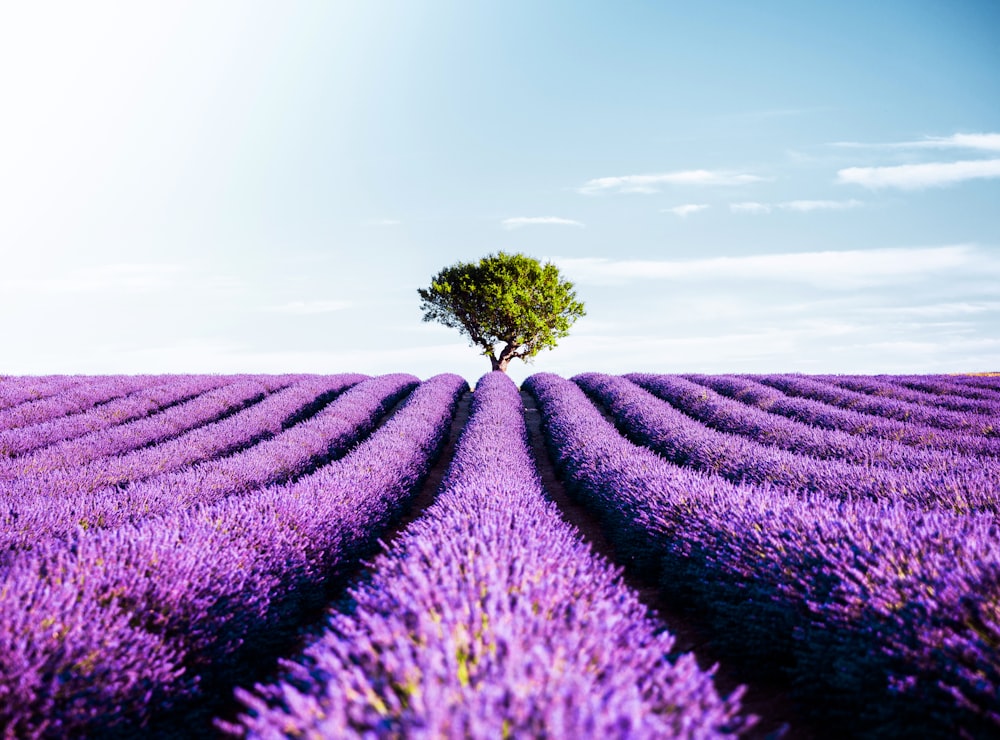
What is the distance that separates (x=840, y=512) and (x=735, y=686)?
1.25 m

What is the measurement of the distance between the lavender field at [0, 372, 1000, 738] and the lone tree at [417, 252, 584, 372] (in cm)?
1909

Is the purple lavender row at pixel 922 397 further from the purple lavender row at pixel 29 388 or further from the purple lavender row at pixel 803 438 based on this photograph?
the purple lavender row at pixel 29 388

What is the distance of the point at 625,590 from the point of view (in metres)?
2.64

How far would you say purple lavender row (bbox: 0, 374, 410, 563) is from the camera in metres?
4.57

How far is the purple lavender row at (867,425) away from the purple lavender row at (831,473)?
5.56 feet

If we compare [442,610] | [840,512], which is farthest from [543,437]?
[442,610]

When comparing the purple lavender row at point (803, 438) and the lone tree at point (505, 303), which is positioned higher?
the lone tree at point (505, 303)

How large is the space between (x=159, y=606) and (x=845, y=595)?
3223mm

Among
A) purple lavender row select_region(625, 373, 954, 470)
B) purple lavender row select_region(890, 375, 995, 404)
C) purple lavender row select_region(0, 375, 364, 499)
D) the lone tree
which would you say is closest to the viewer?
purple lavender row select_region(0, 375, 364, 499)

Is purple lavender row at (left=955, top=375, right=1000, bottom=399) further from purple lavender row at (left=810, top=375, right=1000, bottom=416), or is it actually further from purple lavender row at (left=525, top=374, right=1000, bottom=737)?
purple lavender row at (left=525, top=374, right=1000, bottom=737)

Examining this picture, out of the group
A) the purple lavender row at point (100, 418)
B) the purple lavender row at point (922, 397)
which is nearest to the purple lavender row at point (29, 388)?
the purple lavender row at point (100, 418)

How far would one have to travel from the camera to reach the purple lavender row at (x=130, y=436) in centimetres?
723

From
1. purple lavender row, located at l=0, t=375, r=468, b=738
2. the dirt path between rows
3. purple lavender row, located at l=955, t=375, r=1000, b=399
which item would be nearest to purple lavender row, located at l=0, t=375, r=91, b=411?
purple lavender row, located at l=0, t=375, r=468, b=738

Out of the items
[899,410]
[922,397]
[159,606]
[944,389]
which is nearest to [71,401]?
[159,606]
